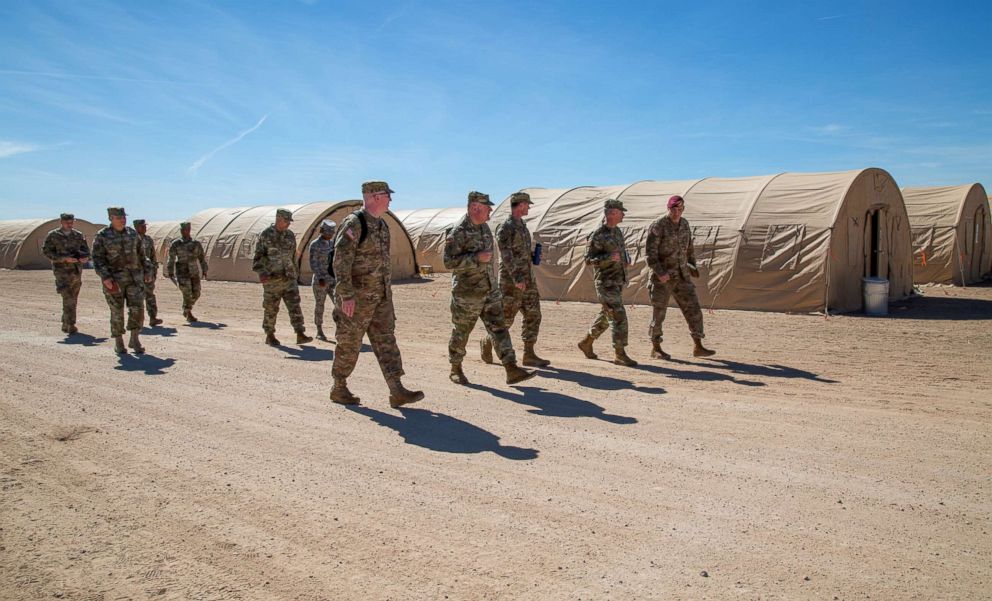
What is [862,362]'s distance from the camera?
848 cm

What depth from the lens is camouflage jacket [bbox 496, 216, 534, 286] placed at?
25.2ft

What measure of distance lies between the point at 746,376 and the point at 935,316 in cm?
791

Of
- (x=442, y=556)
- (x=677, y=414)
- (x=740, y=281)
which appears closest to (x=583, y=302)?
(x=740, y=281)

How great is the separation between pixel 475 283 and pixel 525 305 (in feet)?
4.39

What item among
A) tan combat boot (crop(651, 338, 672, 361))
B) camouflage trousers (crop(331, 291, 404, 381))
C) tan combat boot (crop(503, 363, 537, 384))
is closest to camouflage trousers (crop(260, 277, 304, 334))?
camouflage trousers (crop(331, 291, 404, 381))

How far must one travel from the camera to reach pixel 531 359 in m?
8.20

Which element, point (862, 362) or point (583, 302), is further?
point (583, 302)

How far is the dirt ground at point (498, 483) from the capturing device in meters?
3.02

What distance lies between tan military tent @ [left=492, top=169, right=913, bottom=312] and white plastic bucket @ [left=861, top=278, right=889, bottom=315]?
1.78ft

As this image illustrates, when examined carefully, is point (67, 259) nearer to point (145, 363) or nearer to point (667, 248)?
point (145, 363)

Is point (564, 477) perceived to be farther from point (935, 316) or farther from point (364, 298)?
point (935, 316)

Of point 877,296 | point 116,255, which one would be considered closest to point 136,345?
point 116,255

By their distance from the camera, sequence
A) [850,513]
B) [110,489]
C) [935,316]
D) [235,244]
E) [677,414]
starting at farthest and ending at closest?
[235,244] → [935,316] → [677,414] → [110,489] → [850,513]

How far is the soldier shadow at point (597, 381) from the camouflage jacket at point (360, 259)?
2.40 m
